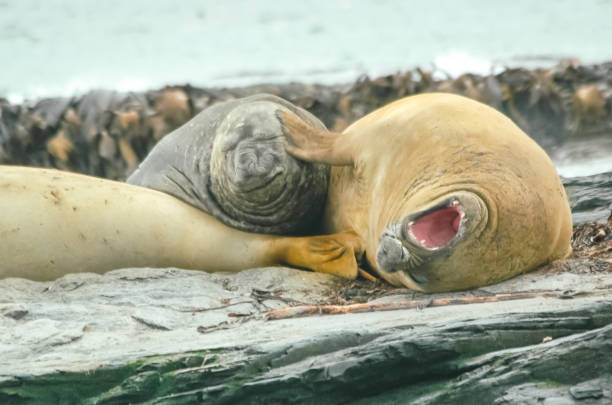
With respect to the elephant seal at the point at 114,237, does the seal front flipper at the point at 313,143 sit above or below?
above

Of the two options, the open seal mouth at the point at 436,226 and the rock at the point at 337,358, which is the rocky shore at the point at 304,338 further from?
the open seal mouth at the point at 436,226

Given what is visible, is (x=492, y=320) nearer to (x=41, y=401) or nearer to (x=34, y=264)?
(x=41, y=401)

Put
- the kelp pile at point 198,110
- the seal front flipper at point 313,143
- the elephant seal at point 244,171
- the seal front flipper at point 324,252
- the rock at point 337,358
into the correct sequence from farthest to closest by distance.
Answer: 1. the kelp pile at point 198,110
2. the elephant seal at point 244,171
3. the seal front flipper at point 313,143
4. the seal front flipper at point 324,252
5. the rock at point 337,358

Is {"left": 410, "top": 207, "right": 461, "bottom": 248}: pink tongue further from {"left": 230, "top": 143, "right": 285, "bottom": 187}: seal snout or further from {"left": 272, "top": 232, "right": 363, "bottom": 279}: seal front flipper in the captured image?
{"left": 230, "top": 143, "right": 285, "bottom": 187}: seal snout

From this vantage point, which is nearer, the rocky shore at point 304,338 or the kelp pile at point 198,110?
the rocky shore at point 304,338

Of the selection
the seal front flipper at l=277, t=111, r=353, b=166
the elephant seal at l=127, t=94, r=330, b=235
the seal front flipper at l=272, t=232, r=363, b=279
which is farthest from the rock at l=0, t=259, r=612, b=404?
the elephant seal at l=127, t=94, r=330, b=235

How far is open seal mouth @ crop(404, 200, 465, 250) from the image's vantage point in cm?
283

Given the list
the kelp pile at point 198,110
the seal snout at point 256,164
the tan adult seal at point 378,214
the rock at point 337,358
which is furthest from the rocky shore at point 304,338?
the kelp pile at point 198,110

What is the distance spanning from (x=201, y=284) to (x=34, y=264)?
0.76 m

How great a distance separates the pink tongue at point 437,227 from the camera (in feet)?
9.41

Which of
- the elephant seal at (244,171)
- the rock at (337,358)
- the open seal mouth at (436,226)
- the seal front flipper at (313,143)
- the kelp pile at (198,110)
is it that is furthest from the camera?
the kelp pile at (198,110)

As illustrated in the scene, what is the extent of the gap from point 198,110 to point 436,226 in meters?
4.28

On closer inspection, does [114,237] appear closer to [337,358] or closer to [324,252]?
[324,252]

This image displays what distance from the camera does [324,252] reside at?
3797mm
